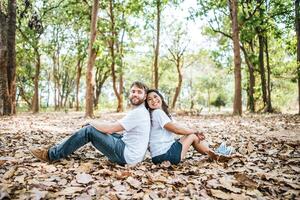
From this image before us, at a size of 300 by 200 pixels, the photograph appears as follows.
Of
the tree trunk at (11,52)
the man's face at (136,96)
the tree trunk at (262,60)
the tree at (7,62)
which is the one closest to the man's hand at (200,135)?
the man's face at (136,96)

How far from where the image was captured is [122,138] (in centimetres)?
512

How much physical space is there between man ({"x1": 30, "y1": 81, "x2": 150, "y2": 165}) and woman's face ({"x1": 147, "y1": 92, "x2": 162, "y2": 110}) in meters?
0.12

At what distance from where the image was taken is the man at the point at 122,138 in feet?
15.9

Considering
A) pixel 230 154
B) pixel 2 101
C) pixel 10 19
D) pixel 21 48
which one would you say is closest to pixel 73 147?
pixel 230 154

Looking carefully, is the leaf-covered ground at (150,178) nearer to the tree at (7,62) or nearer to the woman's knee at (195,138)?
the woman's knee at (195,138)

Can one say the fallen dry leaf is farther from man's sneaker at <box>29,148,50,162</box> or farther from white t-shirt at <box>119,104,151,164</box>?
man's sneaker at <box>29,148,50,162</box>

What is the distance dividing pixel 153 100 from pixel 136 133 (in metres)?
0.57

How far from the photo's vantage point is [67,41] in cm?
3381

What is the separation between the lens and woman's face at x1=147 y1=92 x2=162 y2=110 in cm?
506

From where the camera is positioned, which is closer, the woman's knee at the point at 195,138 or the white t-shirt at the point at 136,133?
the white t-shirt at the point at 136,133

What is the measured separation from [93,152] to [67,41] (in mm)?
29322

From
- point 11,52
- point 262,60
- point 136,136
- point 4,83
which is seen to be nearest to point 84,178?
point 136,136

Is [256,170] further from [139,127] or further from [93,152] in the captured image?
[93,152]

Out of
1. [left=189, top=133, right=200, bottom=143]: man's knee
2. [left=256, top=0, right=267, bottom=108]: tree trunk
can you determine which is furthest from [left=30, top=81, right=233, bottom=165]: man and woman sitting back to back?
[left=256, top=0, right=267, bottom=108]: tree trunk
